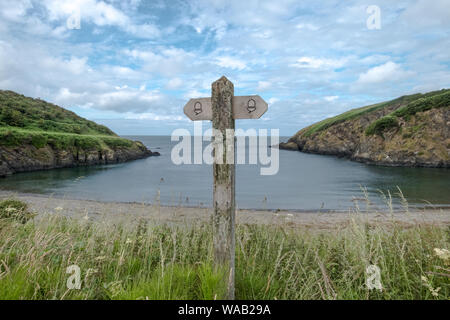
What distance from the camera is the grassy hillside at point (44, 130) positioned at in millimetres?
37759

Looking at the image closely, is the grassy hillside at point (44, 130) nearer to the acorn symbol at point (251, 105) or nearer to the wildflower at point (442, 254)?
the acorn symbol at point (251, 105)

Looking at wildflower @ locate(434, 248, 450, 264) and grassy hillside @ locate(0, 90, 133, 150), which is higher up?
grassy hillside @ locate(0, 90, 133, 150)

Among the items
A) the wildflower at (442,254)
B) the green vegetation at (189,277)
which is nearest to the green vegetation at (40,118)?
the green vegetation at (189,277)

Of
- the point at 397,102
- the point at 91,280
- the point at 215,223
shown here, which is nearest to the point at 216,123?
the point at 215,223

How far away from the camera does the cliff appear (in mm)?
35344

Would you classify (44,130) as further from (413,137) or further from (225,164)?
(413,137)

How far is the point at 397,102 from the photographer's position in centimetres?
6788

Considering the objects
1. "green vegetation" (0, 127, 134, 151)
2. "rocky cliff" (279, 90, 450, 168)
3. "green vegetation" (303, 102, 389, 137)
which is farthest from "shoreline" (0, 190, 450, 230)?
"green vegetation" (303, 102, 389, 137)

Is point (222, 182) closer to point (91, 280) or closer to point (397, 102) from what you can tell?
point (91, 280)

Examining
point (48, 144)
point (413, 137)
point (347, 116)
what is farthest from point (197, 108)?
point (347, 116)

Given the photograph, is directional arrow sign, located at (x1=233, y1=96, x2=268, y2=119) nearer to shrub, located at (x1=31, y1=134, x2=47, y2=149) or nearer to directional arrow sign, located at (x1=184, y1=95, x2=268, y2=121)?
directional arrow sign, located at (x1=184, y1=95, x2=268, y2=121)

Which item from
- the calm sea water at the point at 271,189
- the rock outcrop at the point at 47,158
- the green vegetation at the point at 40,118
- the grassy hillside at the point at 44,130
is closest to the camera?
the calm sea water at the point at 271,189

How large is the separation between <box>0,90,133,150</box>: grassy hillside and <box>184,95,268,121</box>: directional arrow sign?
41662 millimetres
